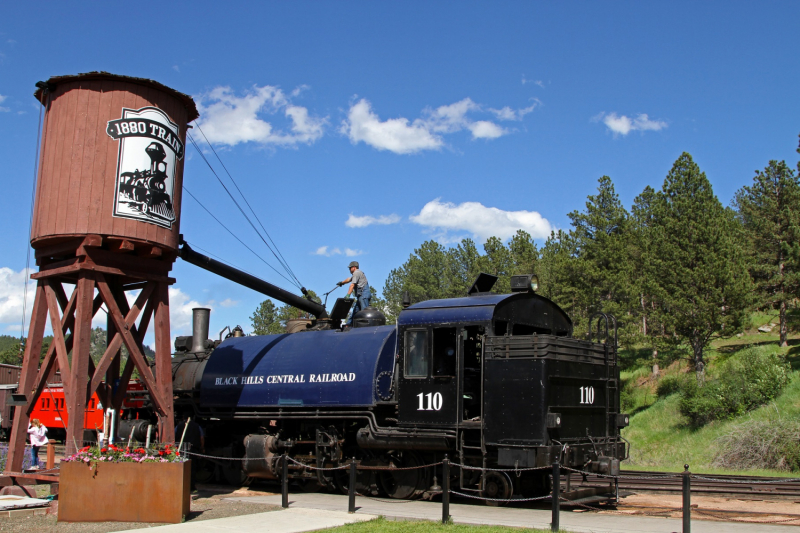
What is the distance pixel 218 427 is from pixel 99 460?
5.61m

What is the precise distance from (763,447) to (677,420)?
9.75 metres

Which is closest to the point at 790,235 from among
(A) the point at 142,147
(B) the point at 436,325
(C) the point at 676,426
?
(C) the point at 676,426

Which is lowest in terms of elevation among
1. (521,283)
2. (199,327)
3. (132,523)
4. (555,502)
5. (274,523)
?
(132,523)

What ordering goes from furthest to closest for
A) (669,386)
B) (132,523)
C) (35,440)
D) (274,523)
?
(669,386) → (35,440) → (132,523) → (274,523)

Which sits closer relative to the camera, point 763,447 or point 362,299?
point 362,299

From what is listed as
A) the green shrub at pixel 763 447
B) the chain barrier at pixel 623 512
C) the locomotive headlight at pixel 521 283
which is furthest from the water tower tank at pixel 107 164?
the green shrub at pixel 763 447

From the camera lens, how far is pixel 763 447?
71.2ft

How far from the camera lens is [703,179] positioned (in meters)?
35.4

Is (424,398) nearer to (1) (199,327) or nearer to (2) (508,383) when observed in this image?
(2) (508,383)

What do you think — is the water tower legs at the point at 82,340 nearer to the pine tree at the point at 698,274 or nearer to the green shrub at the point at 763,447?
the green shrub at the point at 763,447

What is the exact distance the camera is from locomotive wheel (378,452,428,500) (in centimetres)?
1270

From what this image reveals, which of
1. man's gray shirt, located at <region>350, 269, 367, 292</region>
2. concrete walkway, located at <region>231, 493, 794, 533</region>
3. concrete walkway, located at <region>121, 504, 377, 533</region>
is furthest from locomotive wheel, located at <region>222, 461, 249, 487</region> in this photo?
man's gray shirt, located at <region>350, 269, 367, 292</region>

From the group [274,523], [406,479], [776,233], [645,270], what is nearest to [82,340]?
[274,523]

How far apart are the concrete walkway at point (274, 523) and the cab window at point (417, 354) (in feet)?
8.69
